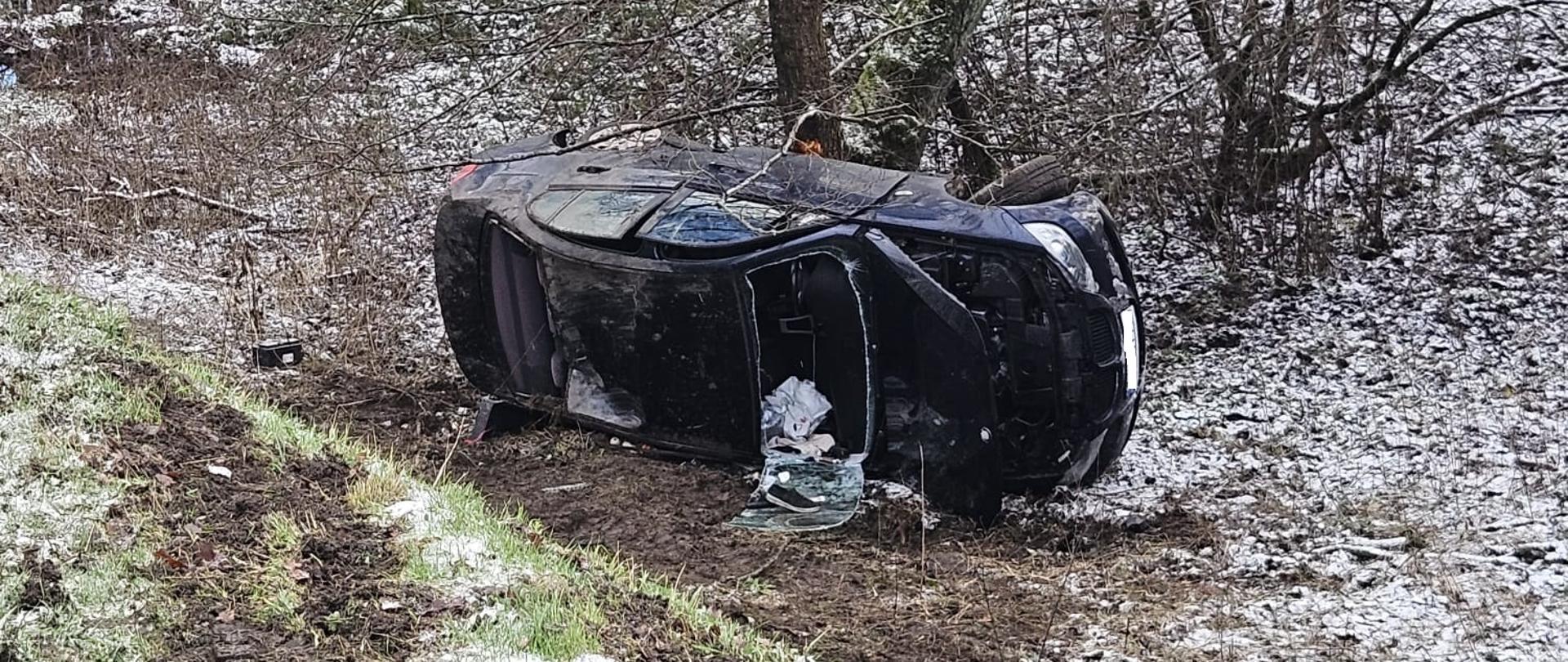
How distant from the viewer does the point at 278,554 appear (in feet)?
13.7

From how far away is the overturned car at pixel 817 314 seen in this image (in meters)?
5.37

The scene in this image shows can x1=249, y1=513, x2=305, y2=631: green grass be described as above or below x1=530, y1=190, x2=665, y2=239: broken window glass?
below

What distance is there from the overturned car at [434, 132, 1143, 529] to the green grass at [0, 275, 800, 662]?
869mm

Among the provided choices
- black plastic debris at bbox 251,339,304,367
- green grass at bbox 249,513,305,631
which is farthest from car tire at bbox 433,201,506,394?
green grass at bbox 249,513,305,631

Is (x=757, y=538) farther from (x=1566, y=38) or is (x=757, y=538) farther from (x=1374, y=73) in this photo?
(x=1566, y=38)

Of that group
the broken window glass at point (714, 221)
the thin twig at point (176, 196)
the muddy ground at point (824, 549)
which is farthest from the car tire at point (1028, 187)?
the thin twig at point (176, 196)

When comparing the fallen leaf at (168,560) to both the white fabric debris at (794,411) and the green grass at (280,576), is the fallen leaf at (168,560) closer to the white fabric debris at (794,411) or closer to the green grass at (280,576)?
the green grass at (280,576)

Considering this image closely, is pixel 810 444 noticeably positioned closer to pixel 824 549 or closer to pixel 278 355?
pixel 824 549

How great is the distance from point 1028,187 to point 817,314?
1.33m

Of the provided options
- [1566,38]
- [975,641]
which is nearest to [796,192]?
[975,641]

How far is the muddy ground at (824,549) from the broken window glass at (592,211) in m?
1.15

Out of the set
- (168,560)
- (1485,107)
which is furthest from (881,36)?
(168,560)

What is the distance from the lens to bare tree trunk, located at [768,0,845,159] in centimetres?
826

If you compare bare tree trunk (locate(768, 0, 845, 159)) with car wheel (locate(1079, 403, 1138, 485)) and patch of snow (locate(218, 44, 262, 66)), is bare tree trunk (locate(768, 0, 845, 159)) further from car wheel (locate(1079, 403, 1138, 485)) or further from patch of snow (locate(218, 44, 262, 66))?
patch of snow (locate(218, 44, 262, 66))
